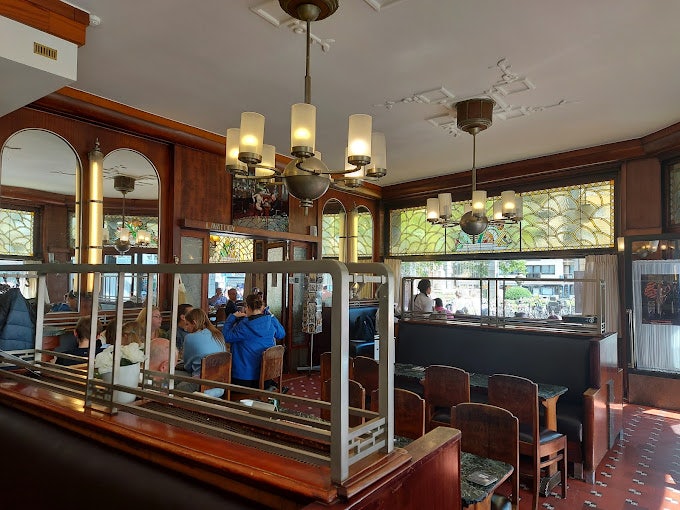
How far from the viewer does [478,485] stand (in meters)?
1.91

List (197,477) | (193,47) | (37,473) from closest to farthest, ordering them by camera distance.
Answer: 1. (197,477)
2. (37,473)
3. (193,47)

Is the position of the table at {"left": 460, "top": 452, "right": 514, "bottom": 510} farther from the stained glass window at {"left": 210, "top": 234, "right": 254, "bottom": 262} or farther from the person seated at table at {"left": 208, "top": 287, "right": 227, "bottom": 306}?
the stained glass window at {"left": 210, "top": 234, "right": 254, "bottom": 262}

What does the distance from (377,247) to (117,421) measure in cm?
788

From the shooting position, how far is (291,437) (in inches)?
49.0

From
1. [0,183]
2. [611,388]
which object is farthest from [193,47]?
[611,388]

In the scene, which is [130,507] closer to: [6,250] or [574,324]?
[6,250]

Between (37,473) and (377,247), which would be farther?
(377,247)

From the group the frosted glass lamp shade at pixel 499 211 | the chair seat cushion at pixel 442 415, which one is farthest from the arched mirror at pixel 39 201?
the frosted glass lamp shade at pixel 499 211

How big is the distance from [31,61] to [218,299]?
18.9ft

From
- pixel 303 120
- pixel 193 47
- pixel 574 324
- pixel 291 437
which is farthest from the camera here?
pixel 574 324

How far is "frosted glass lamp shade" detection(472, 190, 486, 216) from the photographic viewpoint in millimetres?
4934

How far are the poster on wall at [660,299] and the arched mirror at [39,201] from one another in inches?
264

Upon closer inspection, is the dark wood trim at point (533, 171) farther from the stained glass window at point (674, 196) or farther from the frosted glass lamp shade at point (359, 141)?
the frosted glass lamp shade at point (359, 141)

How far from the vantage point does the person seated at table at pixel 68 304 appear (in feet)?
14.9
